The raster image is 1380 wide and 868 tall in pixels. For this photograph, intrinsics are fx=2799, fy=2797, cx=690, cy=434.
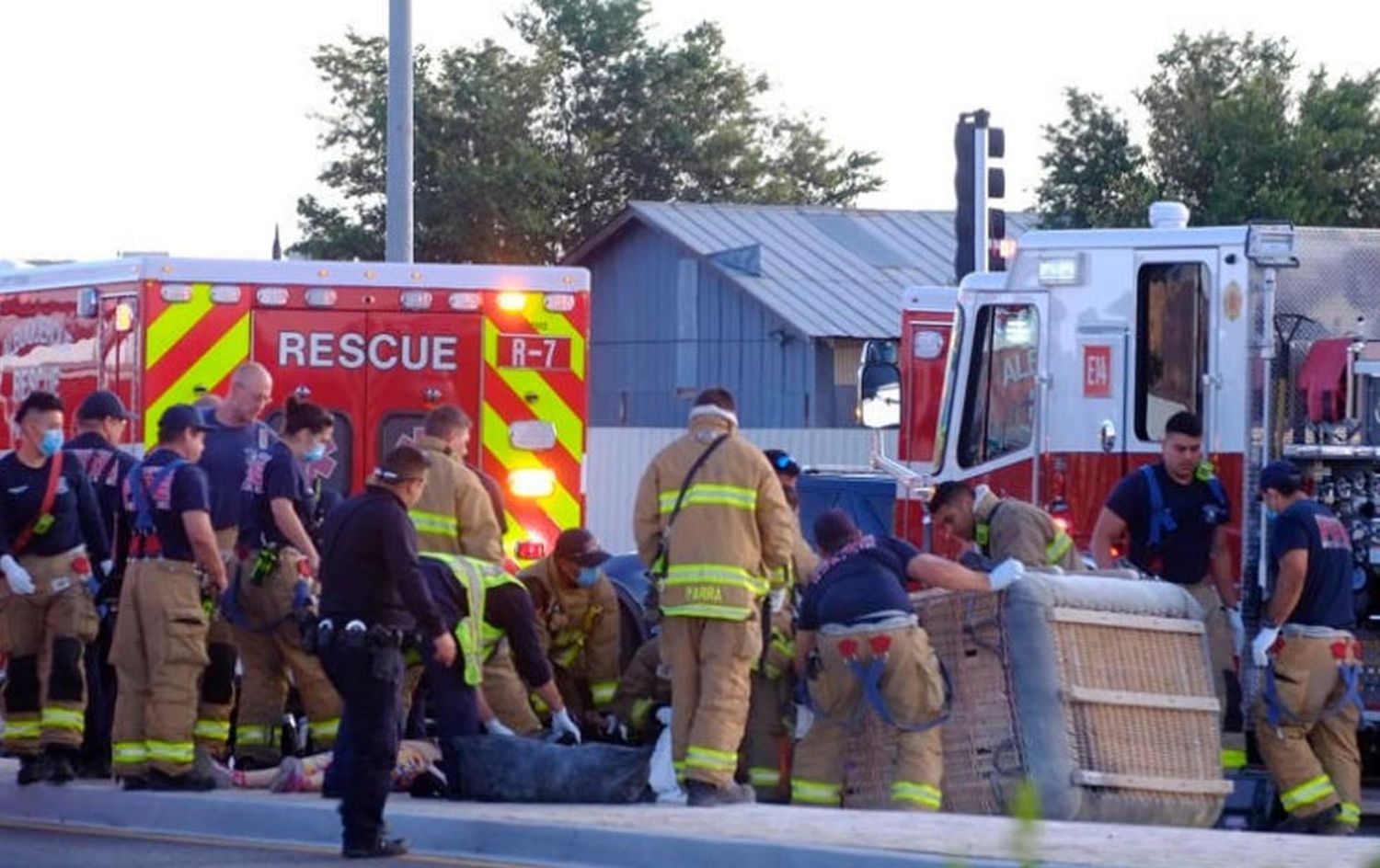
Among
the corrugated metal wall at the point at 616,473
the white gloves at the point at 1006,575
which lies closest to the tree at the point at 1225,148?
the corrugated metal wall at the point at 616,473

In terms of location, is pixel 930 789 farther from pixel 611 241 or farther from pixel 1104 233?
pixel 611 241

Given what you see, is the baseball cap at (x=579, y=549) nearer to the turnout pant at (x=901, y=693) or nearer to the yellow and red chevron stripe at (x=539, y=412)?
the turnout pant at (x=901, y=693)

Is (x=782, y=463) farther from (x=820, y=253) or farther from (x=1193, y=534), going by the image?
(x=820, y=253)

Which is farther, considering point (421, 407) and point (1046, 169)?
point (1046, 169)

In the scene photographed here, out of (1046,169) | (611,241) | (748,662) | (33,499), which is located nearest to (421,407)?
(33,499)

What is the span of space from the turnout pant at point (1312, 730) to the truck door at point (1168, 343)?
1393 millimetres

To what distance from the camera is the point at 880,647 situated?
468 inches

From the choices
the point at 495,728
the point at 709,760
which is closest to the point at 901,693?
the point at 709,760

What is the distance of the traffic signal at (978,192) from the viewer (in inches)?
767

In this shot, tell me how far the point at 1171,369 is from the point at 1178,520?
0.98 meters

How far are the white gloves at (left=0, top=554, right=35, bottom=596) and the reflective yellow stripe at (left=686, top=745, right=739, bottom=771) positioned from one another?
319cm

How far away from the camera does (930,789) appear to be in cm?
1198

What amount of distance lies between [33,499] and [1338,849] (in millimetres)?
6174

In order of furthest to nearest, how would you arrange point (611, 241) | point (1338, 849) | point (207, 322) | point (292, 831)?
point (611, 241) < point (207, 322) < point (292, 831) < point (1338, 849)
